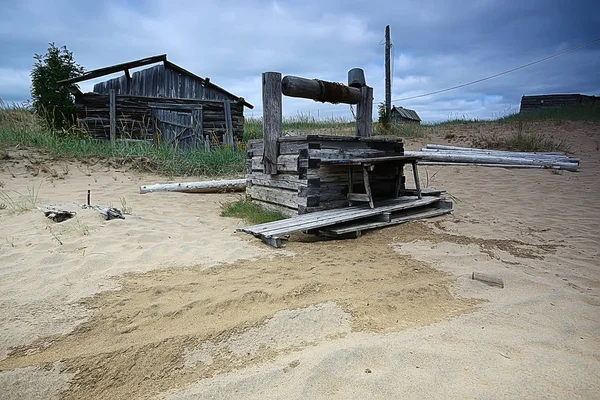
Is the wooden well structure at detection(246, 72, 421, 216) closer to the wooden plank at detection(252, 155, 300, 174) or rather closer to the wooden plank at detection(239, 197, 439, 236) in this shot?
the wooden plank at detection(252, 155, 300, 174)

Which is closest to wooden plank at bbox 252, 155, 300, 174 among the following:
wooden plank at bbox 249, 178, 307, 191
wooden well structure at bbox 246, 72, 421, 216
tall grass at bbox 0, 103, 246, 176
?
wooden well structure at bbox 246, 72, 421, 216

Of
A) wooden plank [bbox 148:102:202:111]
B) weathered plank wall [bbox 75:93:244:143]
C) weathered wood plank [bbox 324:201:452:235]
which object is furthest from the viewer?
wooden plank [bbox 148:102:202:111]

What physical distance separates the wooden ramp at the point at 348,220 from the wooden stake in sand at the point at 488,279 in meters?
1.56

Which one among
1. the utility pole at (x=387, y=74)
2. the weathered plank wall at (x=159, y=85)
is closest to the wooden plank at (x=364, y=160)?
the weathered plank wall at (x=159, y=85)

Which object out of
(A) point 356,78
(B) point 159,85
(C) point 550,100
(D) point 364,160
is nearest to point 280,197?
(D) point 364,160

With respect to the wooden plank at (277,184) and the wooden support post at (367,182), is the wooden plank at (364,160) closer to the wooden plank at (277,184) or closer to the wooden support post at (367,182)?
the wooden support post at (367,182)

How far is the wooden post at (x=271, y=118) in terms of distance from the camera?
5016 mm

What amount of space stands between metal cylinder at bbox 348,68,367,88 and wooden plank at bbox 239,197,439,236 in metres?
2.08

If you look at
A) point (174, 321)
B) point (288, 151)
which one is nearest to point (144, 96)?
point (288, 151)

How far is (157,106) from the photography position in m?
13.3

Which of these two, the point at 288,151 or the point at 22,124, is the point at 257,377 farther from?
the point at 22,124

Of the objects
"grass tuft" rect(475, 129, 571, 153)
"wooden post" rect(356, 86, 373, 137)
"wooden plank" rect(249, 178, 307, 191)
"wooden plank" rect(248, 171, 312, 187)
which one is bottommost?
"wooden plank" rect(249, 178, 307, 191)

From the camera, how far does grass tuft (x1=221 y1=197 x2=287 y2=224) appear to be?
16.8ft

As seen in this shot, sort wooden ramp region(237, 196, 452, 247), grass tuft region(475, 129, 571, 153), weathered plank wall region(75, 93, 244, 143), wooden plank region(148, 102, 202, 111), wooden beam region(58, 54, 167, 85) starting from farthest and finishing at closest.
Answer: wooden plank region(148, 102, 202, 111)
weathered plank wall region(75, 93, 244, 143)
wooden beam region(58, 54, 167, 85)
grass tuft region(475, 129, 571, 153)
wooden ramp region(237, 196, 452, 247)
